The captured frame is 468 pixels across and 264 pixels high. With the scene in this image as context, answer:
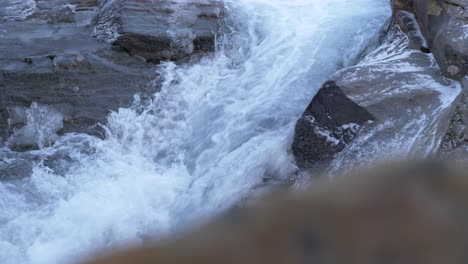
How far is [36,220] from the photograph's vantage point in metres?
4.59

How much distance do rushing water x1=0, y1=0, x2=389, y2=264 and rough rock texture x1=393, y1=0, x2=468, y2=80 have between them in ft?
4.38

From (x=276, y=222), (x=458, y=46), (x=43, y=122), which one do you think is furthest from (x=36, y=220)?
(x=276, y=222)

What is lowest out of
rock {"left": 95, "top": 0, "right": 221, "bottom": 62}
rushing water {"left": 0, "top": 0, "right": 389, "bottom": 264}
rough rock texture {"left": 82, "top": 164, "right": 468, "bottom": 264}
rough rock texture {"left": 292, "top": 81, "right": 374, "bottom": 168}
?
rushing water {"left": 0, "top": 0, "right": 389, "bottom": 264}

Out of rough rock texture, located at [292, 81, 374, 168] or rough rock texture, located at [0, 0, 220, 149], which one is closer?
rough rock texture, located at [292, 81, 374, 168]

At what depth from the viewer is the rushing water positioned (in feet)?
15.0

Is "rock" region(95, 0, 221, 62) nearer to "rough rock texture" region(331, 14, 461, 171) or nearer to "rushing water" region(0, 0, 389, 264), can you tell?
"rushing water" region(0, 0, 389, 264)

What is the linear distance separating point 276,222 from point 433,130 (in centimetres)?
356

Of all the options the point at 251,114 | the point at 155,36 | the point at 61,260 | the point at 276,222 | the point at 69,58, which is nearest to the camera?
the point at 276,222

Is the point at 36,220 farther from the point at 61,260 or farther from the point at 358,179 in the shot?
the point at 358,179

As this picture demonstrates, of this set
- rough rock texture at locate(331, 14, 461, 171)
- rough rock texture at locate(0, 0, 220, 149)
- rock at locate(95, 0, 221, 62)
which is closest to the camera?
rough rock texture at locate(331, 14, 461, 171)

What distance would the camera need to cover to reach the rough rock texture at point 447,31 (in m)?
4.64

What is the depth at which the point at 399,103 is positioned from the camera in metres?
4.37

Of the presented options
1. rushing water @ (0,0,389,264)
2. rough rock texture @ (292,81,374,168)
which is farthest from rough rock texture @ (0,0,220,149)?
rough rock texture @ (292,81,374,168)

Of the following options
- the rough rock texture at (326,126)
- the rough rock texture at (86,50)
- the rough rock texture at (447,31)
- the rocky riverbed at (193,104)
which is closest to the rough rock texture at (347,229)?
the rocky riverbed at (193,104)
